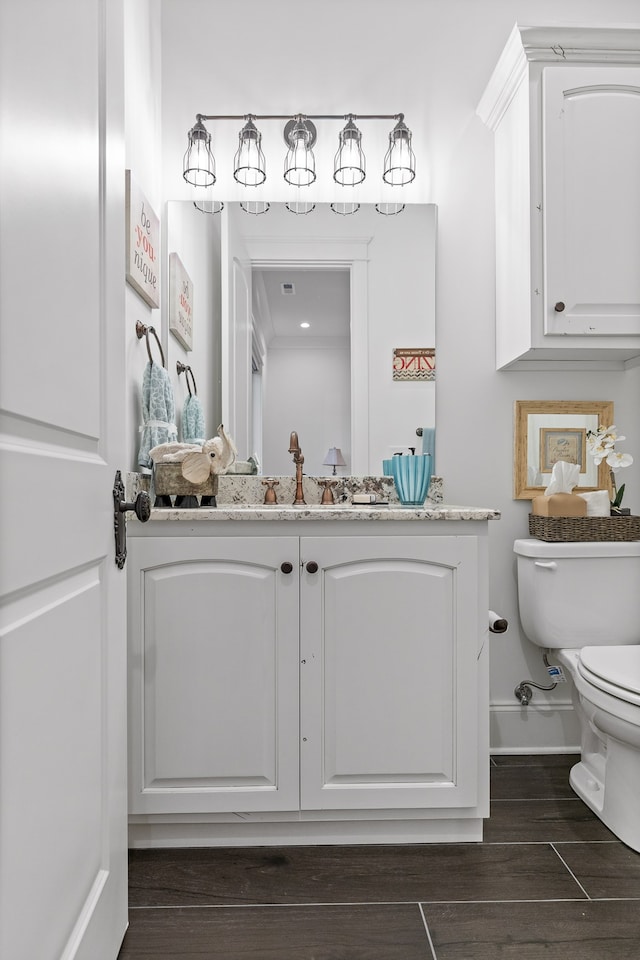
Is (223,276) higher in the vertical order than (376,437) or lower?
higher

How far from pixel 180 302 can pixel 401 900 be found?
1.75 metres

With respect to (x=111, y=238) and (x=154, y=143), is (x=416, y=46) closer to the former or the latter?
(x=154, y=143)

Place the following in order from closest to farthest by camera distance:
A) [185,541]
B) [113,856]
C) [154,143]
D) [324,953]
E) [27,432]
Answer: [27,432]
[113,856]
[324,953]
[185,541]
[154,143]

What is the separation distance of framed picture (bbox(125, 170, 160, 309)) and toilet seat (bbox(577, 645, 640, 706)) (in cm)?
158

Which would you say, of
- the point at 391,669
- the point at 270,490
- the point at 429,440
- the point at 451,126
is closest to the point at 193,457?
the point at 270,490

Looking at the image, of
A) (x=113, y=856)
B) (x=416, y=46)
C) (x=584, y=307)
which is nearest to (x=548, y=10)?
(x=416, y=46)

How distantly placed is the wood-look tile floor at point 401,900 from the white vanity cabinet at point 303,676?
11 centimetres

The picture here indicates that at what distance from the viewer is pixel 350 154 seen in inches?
83.2

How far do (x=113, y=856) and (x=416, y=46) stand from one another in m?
2.50

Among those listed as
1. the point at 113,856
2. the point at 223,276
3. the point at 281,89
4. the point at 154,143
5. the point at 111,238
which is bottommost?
the point at 113,856

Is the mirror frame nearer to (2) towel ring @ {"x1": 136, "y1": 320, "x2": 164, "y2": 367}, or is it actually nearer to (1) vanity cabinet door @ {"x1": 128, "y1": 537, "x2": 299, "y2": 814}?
(1) vanity cabinet door @ {"x1": 128, "y1": 537, "x2": 299, "y2": 814}

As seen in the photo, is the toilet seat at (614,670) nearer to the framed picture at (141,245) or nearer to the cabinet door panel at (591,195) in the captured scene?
the cabinet door panel at (591,195)

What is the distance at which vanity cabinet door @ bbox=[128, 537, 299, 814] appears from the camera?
1.53 meters

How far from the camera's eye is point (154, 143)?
2.06 m
